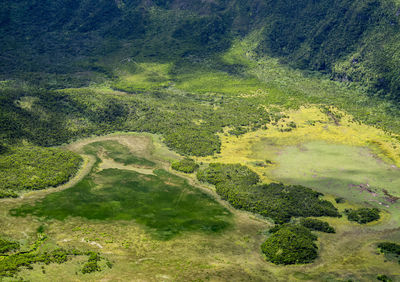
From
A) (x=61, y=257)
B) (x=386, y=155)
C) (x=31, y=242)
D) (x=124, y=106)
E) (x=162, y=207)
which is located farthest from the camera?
(x=124, y=106)

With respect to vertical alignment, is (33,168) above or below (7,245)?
below

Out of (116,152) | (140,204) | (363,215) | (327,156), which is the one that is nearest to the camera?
(363,215)

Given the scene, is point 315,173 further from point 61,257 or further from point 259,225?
point 61,257

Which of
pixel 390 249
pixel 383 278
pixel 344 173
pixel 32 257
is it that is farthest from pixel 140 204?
pixel 344 173

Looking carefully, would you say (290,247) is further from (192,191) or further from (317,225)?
Answer: (192,191)

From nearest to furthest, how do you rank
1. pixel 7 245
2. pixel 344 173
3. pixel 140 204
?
pixel 7 245, pixel 140 204, pixel 344 173

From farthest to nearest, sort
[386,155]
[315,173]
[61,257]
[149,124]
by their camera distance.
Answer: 1. [149,124]
2. [386,155]
3. [315,173]
4. [61,257]

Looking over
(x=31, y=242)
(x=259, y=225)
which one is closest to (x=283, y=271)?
(x=259, y=225)

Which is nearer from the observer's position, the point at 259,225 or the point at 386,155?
the point at 259,225
